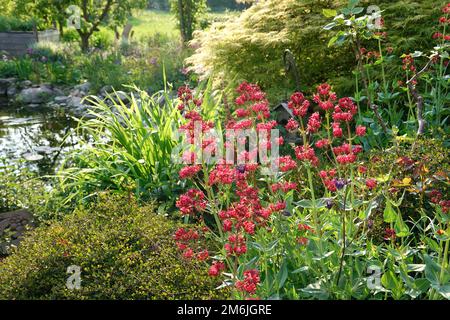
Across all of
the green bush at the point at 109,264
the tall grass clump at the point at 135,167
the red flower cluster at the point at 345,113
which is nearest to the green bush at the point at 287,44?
the tall grass clump at the point at 135,167

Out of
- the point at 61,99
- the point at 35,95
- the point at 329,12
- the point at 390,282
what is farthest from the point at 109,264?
the point at 35,95

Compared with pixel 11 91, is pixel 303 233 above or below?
above

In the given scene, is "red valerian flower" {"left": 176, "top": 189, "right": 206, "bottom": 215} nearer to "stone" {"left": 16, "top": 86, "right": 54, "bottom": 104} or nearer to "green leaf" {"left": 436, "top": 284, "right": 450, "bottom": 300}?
"green leaf" {"left": 436, "top": 284, "right": 450, "bottom": 300}

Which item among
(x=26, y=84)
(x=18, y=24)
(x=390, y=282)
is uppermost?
(x=18, y=24)

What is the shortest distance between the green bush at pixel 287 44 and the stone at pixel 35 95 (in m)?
6.33

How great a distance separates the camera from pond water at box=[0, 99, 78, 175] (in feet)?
22.5

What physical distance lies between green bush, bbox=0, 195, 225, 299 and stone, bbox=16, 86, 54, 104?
8.47 meters

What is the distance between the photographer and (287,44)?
18.1 feet

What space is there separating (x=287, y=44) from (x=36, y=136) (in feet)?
14.4

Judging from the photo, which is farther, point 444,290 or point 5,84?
point 5,84

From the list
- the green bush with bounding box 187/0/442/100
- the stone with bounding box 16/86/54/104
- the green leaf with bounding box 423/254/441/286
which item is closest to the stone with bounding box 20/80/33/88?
the stone with bounding box 16/86/54/104

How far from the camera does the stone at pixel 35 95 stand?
36.9 ft

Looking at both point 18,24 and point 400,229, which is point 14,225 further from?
point 18,24

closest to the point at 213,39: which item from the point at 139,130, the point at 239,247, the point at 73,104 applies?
the point at 139,130
